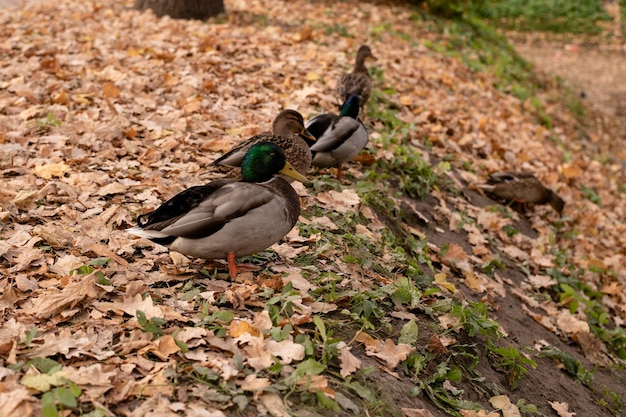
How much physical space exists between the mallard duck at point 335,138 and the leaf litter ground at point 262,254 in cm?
21

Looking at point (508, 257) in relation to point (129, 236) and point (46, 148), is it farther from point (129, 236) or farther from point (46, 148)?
point (46, 148)

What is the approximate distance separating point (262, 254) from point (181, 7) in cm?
732

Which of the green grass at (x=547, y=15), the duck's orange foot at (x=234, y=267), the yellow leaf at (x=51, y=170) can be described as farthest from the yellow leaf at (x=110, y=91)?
the green grass at (x=547, y=15)

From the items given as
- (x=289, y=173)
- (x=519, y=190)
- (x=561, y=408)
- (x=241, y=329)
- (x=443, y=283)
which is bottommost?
(x=561, y=408)

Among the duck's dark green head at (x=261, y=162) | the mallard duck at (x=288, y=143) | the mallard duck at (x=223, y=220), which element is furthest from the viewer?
the mallard duck at (x=288, y=143)

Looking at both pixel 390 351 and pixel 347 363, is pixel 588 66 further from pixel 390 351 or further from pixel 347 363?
pixel 347 363

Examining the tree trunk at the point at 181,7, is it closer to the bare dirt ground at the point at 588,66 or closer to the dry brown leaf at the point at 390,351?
the dry brown leaf at the point at 390,351

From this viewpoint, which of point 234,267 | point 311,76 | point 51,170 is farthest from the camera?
point 311,76

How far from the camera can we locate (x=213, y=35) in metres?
10.1

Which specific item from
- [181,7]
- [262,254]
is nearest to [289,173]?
[262,254]

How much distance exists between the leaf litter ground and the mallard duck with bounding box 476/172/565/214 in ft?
0.67

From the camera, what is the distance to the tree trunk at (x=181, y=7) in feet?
36.2

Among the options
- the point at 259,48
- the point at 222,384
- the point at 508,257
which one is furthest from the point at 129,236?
the point at 259,48

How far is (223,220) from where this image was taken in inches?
158
